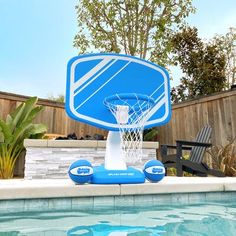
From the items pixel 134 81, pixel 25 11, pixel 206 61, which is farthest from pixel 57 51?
pixel 134 81

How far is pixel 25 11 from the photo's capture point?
8516 millimetres

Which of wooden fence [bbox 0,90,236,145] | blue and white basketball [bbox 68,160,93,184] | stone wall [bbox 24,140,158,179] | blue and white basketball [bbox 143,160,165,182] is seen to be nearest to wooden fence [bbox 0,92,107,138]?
wooden fence [bbox 0,90,236,145]

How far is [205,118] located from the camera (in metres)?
6.10

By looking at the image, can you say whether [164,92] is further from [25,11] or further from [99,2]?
[25,11]

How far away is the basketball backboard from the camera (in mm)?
3057

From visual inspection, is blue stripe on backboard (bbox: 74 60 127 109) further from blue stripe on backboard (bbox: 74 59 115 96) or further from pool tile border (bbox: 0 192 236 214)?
pool tile border (bbox: 0 192 236 214)

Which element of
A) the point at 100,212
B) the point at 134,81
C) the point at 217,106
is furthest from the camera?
the point at 217,106

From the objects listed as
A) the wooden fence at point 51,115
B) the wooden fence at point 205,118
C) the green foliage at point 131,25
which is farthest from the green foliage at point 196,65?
the wooden fence at point 51,115

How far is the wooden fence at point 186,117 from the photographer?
5.61m

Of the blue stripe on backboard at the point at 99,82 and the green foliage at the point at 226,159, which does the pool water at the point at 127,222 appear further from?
the green foliage at the point at 226,159

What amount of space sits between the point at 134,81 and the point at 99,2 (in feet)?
20.3

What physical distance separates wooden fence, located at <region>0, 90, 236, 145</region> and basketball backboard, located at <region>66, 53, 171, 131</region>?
8.92 ft

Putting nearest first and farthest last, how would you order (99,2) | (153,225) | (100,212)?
(153,225) → (100,212) → (99,2)

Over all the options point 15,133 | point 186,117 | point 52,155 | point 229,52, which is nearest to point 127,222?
point 52,155
